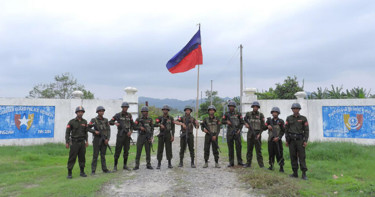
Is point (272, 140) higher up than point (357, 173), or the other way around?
point (272, 140)

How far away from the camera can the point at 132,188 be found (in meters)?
5.52

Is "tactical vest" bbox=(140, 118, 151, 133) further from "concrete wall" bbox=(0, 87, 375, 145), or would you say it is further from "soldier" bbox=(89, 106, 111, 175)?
"concrete wall" bbox=(0, 87, 375, 145)

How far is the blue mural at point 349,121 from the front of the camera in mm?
11172

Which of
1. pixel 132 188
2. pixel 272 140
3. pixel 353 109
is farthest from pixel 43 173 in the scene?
pixel 353 109

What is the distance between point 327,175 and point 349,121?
5.56 m

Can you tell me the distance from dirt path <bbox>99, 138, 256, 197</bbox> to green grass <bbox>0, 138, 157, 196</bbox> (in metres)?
0.44

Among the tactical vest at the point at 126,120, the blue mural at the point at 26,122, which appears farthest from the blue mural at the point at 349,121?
the blue mural at the point at 26,122

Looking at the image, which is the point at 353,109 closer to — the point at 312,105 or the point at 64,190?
the point at 312,105

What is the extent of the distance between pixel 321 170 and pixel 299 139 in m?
1.85

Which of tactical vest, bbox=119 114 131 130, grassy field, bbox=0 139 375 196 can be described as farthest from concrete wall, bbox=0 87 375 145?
tactical vest, bbox=119 114 131 130

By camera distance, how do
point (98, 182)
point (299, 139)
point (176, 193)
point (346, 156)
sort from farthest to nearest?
1. point (346, 156)
2. point (299, 139)
3. point (98, 182)
4. point (176, 193)

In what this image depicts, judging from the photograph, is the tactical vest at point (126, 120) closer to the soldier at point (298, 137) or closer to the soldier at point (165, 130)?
the soldier at point (165, 130)

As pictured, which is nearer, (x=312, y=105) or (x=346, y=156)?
(x=346, y=156)

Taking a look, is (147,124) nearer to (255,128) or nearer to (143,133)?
(143,133)
